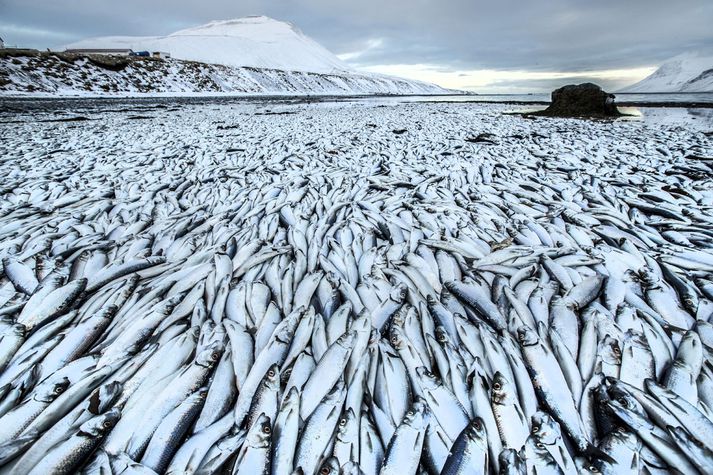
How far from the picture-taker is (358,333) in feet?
8.13

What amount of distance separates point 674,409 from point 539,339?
69cm

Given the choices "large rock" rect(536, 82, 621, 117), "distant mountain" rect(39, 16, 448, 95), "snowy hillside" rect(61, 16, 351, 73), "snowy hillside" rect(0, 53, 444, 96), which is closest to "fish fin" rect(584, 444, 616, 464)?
"large rock" rect(536, 82, 621, 117)

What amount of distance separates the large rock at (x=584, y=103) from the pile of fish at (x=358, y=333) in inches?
724

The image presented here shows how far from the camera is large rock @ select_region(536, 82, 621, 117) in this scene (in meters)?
20.6

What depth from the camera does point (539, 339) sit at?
2.32 metres

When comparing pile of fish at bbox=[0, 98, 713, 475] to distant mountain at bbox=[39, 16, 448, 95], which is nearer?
pile of fish at bbox=[0, 98, 713, 475]

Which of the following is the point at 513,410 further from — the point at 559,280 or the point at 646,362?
the point at 559,280

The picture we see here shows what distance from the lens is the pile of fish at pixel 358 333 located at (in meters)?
1.77

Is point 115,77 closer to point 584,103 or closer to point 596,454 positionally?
point 584,103

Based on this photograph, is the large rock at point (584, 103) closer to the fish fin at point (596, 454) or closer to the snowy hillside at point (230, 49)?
the fish fin at point (596, 454)

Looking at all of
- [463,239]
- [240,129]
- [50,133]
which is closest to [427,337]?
[463,239]

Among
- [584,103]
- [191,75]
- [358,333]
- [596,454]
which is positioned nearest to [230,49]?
[191,75]

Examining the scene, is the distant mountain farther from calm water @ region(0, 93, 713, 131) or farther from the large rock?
the large rock

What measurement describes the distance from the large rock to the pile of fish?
18.4 m
